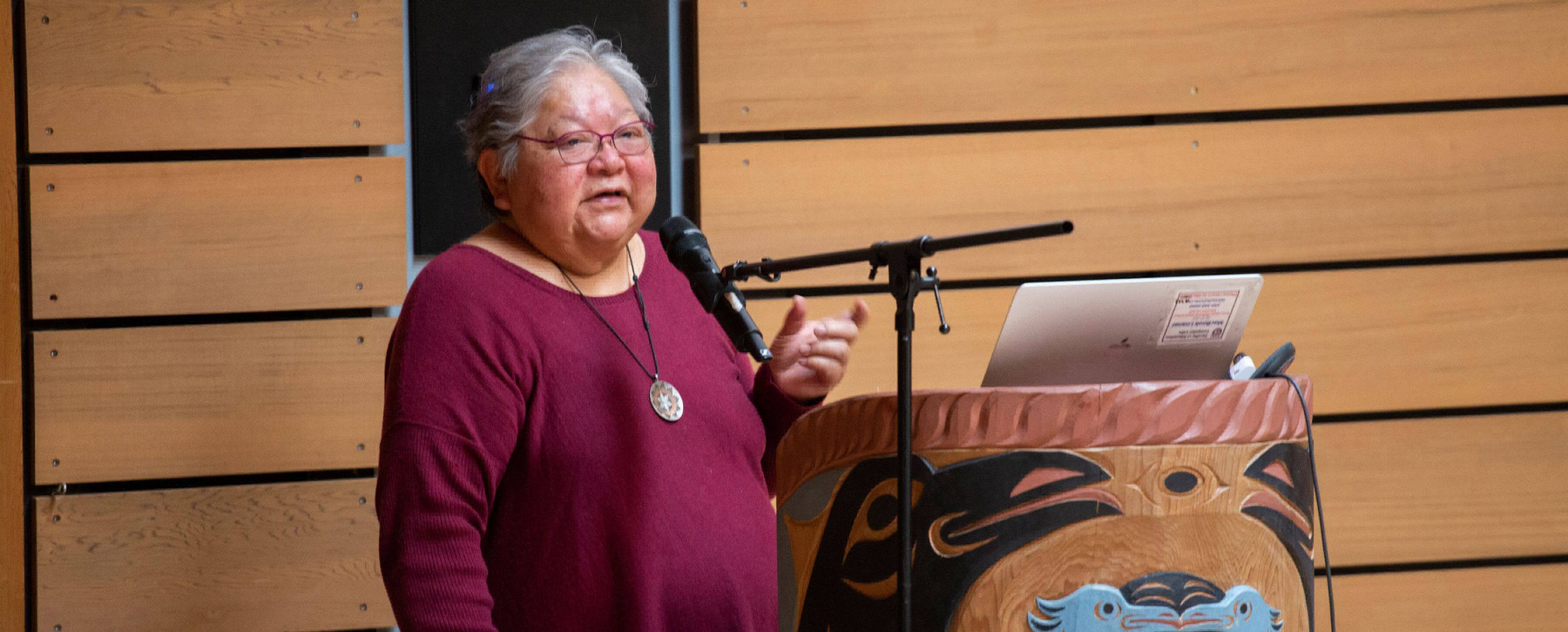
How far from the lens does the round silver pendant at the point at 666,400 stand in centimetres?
153

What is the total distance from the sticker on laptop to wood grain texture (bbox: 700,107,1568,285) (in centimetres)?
118

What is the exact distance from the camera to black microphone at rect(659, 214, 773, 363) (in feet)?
3.81

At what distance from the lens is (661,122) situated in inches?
91.4

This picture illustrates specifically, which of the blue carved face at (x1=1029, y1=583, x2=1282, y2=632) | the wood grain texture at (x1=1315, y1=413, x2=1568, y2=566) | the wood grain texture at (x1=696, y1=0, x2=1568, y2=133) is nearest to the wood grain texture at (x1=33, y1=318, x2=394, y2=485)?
the wood grain texture at (x1=696, y1=0, x2=1568, y2=133)

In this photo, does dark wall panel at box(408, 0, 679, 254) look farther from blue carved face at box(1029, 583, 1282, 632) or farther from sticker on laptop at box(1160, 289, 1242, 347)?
blue carved face at box(1029, 583, 1282, 632)

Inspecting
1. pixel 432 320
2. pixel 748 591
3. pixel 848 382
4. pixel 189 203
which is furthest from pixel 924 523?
pixel 189 203

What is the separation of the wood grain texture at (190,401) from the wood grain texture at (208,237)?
2.2 inches

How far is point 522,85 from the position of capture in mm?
1550

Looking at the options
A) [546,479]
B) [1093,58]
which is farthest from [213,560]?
[1093,58]

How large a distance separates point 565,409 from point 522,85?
43cm

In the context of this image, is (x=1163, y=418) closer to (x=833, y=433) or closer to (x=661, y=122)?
(x=833, y=433)

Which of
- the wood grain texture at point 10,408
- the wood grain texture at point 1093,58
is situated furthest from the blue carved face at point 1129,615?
the wood grain texture at point 10,408

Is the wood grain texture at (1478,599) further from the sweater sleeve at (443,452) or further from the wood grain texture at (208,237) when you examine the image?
the wood grain texture at (208,237)

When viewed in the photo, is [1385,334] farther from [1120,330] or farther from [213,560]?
[213,560]
